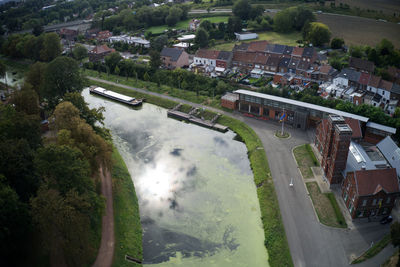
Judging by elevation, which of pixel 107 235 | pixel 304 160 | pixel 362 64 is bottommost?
pixel 304 160

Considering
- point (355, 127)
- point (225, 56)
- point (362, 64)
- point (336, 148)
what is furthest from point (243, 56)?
point (336, 148)

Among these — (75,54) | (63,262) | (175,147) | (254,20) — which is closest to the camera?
(63,262)

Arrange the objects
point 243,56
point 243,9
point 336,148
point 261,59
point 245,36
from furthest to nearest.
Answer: point 243,9
point 245,36
point 243,56
point 261,59
point 336,148

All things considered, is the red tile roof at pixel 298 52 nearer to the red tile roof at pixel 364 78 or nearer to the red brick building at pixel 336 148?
the red tile roof at pixel 364 78

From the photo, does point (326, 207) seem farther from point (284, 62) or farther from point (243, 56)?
point (243, 56)

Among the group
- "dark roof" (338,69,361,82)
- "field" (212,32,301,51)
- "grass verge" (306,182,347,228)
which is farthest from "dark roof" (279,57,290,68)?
"grass verge" (306,182,347,228)

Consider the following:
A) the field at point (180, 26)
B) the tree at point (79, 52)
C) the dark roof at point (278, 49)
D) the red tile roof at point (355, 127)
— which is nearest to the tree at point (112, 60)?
the tree at point (79, 52)

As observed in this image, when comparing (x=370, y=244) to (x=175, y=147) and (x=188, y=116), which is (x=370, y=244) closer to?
(x=175, y=147)

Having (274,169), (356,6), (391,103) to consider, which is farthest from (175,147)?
(356,6)
